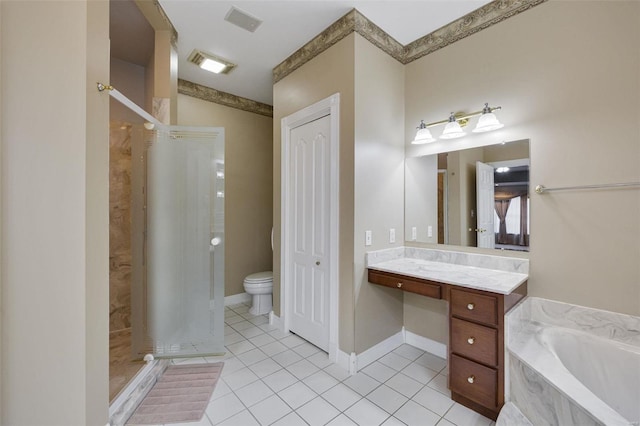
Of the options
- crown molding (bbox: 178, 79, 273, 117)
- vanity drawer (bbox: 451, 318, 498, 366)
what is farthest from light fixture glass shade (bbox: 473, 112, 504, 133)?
crown molding (bbox: 178, 79, 273, 117)

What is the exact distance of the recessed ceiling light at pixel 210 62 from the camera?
270 cm

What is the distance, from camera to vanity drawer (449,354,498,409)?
1575 mm

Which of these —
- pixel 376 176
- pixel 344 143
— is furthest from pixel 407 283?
→ pixel 344 143

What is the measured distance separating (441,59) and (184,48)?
244 centimetres

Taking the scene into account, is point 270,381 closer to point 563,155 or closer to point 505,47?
point 563,155

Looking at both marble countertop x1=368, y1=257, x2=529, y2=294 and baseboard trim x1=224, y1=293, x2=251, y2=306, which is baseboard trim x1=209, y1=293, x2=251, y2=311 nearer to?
baseboard trim x1=224, y1=293, x2=251, y2=306

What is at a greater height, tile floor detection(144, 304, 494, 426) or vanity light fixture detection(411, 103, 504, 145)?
vanity light fixture detection(411, 103, 504, 145)

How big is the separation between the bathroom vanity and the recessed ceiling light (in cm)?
265

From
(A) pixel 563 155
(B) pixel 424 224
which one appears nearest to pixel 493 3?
(A) pixel 563 155

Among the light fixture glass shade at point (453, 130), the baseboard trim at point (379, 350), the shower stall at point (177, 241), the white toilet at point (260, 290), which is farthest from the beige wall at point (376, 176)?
the white toilet at point (260, 290)

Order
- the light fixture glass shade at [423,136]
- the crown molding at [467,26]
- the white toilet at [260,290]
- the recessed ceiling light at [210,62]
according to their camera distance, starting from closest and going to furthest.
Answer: the crown molding at [467,26]
the light fixture glass shade at [423,136]
the recessed ceiling light at [210,62]
the white toilet at [260,290]

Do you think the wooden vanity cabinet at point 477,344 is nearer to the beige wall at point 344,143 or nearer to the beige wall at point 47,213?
the beige wall at point 344,143

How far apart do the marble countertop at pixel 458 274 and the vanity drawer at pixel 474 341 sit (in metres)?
0.25

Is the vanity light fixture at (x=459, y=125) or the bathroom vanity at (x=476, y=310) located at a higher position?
the vanity light fixture at (x=459, y=125)
